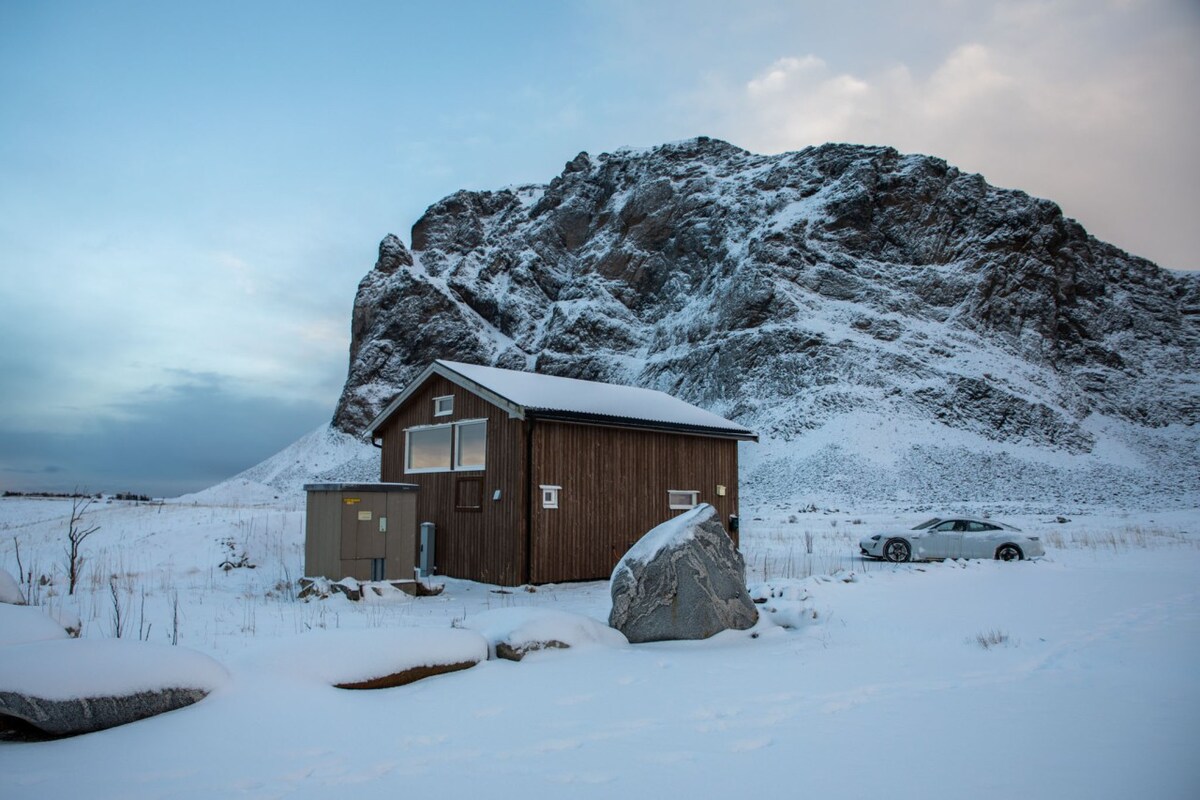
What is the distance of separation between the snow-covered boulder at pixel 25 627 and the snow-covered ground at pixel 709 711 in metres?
0.83

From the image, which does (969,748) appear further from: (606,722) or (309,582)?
(309,582)

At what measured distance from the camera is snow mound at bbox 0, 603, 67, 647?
5605mm

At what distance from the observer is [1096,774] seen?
13.9 ft

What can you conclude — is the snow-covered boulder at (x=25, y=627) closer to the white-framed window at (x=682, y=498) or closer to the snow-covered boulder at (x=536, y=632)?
the snow-covered boulder at (x=536, y=632)

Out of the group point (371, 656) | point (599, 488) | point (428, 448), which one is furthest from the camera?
point (428, 448)

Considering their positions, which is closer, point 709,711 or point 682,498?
point 709,711

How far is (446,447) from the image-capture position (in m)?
17.0

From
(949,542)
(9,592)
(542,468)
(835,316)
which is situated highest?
(835,316)

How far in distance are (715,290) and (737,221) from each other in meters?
9.88

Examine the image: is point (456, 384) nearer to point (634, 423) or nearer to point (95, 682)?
point (634, 423)

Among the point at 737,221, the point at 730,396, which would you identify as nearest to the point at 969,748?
the point at 730,396

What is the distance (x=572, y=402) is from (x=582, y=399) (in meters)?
0.79

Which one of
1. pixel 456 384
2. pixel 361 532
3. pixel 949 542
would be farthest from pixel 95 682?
pixel 949 542

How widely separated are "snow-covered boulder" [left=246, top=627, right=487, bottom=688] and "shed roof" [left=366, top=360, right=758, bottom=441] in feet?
25.4
